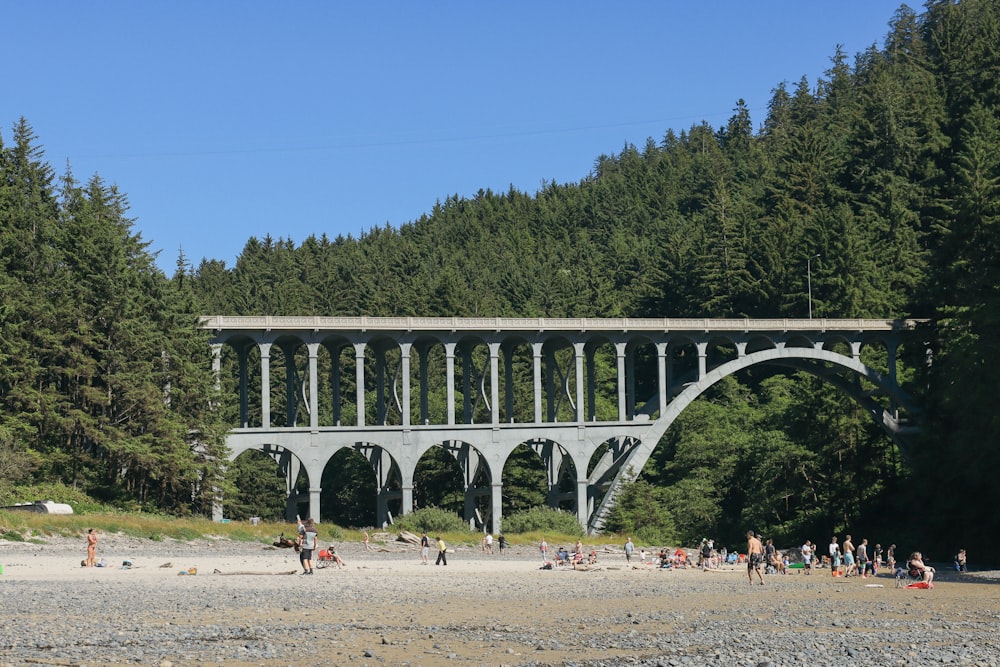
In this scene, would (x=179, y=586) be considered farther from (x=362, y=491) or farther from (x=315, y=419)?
(x=362, y=491)

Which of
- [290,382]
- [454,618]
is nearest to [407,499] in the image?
[290,382]

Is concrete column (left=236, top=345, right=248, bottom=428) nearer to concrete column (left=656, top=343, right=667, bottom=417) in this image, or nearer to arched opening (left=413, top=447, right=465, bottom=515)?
arched opening (left=413, top=447, right=465, bottom=515)

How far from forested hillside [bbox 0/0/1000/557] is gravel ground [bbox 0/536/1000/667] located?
52.1 feet

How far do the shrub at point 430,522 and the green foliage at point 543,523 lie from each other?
293 centimetres

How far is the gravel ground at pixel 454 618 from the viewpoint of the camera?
64.4 ft

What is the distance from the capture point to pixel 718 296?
305 feet

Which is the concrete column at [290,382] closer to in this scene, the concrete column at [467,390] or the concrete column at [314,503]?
the concrete column at [314,503]

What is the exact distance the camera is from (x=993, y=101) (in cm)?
9706

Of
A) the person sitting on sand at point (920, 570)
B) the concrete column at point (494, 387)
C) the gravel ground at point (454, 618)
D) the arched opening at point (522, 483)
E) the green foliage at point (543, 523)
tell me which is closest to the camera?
the gravel ground at point (454, 618)

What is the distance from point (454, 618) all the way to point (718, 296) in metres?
70.9

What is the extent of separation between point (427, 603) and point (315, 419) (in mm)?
34589

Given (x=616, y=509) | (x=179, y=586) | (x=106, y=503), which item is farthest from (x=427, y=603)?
(x=616, y=509)

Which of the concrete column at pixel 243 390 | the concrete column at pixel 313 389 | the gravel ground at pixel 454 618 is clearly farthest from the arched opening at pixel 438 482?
the gravel ground at pixel 454 618

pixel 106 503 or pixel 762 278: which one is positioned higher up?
pixel 762 278
